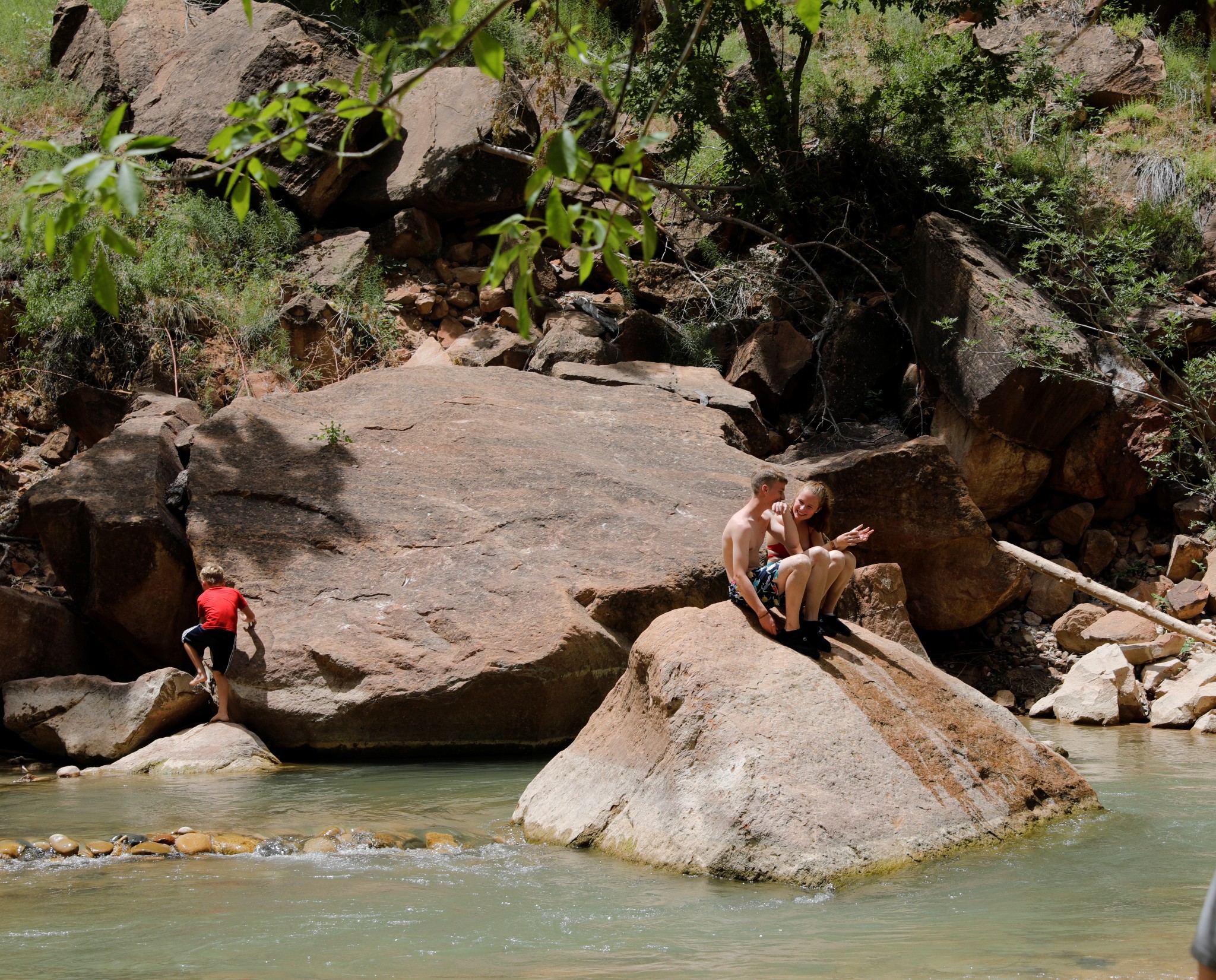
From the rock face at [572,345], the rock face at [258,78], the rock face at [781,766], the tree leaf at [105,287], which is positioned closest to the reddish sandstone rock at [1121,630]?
the rock face at [781,766]

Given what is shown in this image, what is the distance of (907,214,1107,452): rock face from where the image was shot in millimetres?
11852

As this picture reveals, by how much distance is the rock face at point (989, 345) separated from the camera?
11.9 metres

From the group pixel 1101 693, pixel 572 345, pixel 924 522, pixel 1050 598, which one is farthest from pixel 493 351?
pixel 1101 693

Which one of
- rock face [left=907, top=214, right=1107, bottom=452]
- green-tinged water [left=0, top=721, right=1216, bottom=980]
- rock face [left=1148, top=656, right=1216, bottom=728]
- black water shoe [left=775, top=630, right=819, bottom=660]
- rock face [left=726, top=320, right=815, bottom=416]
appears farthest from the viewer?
rock face [left=726, top=320, right=815, bottom=416]

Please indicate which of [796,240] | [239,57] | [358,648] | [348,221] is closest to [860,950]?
[358,648]

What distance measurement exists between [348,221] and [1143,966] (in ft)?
49.4

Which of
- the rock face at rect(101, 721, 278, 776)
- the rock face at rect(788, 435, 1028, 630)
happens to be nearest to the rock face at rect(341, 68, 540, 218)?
the rock face at rect(788, 435, 1028, 630)

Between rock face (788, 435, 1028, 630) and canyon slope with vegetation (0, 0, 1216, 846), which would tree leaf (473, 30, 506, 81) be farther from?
rock face (788, 435, 1028, 630)

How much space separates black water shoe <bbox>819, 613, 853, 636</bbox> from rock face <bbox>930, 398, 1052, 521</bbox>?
22.0 ft

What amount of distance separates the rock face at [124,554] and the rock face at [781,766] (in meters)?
4.44

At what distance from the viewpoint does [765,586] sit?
6.14 meters

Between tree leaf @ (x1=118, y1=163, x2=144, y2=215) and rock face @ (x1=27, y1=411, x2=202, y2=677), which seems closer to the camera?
tree leaf @ (x1=118, y1=163, x2=144, y2=215)

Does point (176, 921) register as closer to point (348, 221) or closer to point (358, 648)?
point (358, 648)

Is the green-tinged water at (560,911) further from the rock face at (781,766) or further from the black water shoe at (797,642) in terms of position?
the black water shoe at (797,642)
